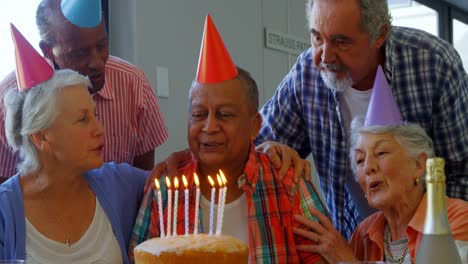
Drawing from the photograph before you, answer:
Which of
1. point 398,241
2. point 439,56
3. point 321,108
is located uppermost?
point 439,56

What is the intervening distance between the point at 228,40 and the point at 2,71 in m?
1.38

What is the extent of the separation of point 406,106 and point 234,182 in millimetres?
649

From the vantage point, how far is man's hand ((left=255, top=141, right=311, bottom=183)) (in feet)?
6.20

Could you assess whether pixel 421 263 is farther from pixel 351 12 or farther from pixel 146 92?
pixel 146 92

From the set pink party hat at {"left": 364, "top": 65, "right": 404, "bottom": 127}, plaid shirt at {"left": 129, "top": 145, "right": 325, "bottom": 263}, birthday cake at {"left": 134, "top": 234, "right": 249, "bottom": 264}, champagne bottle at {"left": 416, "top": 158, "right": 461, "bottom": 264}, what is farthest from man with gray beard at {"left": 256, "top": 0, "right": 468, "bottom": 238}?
champagne bottle at {"left": 416, "top": 158, "right": 461, "bottom": 264}

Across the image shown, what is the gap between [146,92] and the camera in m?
2.39

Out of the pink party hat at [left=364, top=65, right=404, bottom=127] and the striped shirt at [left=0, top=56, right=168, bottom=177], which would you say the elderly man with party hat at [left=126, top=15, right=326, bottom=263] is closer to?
the pink party hat at [left=364, top=65, right=404, bottom=127]

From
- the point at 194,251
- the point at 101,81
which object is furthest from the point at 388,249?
the point at 101,81

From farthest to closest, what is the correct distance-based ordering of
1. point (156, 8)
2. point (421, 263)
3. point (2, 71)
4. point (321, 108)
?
point (156, 8) → point (2, 71) → point (321, 108) → point (421, 263)

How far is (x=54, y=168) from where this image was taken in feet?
5.88

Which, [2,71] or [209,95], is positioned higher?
[2,71]

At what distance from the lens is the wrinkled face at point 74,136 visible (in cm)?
175

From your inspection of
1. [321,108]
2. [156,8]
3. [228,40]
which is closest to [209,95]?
[321,108]

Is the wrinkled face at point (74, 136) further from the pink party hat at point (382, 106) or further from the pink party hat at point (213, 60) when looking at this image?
the pink party hat at point (382, 106)
